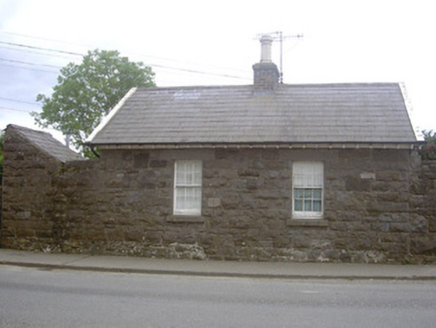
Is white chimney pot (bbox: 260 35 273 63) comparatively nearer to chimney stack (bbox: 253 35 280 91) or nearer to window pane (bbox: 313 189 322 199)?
chimney stack (bbox: 253 35 280 91)

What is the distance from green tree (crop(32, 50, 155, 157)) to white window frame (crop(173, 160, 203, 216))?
2316cm

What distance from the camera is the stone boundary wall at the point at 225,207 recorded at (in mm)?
12273

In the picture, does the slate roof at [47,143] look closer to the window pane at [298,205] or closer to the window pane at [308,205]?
the window pane at [298,205]

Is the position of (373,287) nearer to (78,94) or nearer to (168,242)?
(168,242)

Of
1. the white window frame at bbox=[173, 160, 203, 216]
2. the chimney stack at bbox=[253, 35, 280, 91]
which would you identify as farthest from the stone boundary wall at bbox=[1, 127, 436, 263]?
the chimney stack at bbox=[253, 35, 280, 91]

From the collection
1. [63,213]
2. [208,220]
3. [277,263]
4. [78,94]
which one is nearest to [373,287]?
[277,263]

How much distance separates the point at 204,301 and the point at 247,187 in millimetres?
5144

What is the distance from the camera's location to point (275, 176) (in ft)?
41.8

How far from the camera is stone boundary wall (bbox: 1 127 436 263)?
12273 mm

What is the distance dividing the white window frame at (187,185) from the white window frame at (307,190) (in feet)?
8.48

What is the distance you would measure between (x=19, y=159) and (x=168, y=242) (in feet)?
17.2

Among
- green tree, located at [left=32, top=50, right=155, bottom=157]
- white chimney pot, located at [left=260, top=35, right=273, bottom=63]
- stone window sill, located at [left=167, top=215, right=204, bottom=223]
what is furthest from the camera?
green tree, located at [left=32, top=50, right=155, bottom=157]

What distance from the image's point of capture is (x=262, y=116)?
13891mm

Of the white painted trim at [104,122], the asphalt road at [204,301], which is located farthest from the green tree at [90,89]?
the asphalt road at [204,301]
